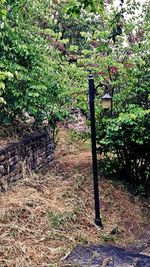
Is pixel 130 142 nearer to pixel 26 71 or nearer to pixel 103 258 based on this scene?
pixel 26 71

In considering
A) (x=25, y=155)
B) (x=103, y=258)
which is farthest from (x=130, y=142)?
(x=103, y=258)

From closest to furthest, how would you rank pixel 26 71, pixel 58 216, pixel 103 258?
pixel 103 258 < pixel 58 216 < pixel 26 71

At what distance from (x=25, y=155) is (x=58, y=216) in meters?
1.56

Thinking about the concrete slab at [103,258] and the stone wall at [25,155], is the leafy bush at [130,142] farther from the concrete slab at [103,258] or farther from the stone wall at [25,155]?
the concrete slab at [103,258]

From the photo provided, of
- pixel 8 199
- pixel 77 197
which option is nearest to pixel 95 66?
pixel 77 197

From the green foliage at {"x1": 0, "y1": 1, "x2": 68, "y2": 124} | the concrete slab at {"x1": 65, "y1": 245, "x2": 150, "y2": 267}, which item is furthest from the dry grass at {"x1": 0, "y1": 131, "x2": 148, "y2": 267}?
the green foliage at {"x1": 0, "y1": 1, "x2": 68, "y2": 124}

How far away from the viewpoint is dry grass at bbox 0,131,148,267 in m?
3.85

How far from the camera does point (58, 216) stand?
15.4 ft

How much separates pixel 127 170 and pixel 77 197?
1.63 meters

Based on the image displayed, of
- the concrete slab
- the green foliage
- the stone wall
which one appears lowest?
the concrete slab

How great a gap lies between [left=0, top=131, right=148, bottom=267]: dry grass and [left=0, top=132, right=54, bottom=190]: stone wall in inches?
7.9

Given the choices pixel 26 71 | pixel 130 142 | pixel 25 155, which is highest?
pixel 26 71

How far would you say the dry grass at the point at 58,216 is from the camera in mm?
3850

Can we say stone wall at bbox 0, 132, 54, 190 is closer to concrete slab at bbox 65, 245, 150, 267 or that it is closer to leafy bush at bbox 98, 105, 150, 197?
leafy bush at bbox 98, 105, 150, 197
